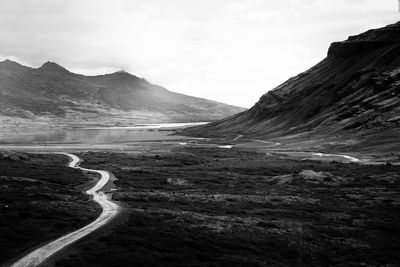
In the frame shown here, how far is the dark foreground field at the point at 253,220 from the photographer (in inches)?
1831

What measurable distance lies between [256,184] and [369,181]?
28395 mm

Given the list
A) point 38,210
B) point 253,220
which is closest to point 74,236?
point 38,210

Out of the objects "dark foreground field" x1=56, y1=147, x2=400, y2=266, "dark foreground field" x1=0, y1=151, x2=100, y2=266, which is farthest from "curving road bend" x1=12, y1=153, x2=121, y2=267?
"dark foreground field" x1=56, y1=147, x2=400, y2=266

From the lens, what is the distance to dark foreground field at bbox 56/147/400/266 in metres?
46.5

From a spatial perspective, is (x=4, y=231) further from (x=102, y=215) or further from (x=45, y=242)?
(x=102, y=215)

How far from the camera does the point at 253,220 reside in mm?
64062

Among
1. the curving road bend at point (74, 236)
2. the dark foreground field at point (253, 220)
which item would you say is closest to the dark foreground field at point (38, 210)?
the curving road bend at point (74, 236)

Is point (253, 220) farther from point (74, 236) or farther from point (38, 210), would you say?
point (38, 210)

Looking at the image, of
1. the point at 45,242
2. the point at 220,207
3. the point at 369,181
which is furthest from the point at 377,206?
the point at 45,242

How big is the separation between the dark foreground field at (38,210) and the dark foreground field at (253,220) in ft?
21.1

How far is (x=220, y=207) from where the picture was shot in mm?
73375

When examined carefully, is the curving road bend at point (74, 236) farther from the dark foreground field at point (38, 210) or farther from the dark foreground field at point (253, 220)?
the dark foreground field at point (253, 220)

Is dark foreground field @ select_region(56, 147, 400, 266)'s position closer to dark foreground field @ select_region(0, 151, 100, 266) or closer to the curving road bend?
the curving road bend

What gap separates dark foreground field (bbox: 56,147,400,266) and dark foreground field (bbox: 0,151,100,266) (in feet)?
21.1
